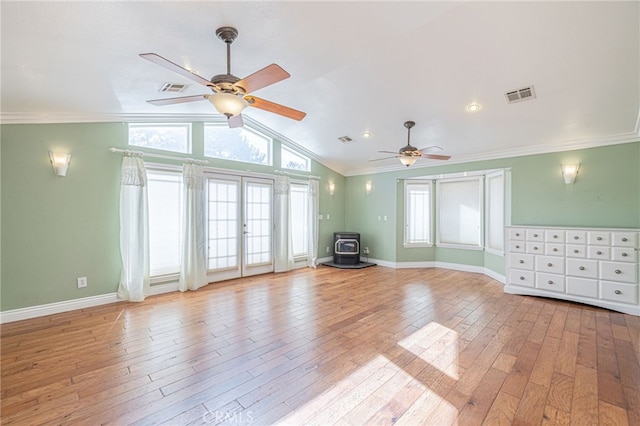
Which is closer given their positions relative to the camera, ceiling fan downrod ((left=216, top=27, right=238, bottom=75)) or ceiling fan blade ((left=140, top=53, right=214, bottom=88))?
ceiling fan blade ((left=140, top=53, right=214, bottom=88))

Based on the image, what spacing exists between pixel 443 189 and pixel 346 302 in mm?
4208

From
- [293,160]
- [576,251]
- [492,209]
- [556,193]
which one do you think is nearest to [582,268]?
[576,251]

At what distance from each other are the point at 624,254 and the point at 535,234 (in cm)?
100

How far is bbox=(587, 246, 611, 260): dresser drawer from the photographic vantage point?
12.9ft

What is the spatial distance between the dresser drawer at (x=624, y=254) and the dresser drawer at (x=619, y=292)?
343mm

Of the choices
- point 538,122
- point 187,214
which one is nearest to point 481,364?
point 538,122

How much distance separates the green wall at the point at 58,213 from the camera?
134 inches

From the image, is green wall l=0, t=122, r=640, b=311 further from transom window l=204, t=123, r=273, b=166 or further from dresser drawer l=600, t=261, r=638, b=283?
dresser drawer l=600, t=261, r=638, b=283

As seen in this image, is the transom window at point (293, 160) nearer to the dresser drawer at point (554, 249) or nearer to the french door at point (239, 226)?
the french door at point (239, 226)

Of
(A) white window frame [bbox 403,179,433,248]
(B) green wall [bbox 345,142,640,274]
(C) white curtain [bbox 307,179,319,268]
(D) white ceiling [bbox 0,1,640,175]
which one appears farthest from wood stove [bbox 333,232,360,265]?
(D) white ceiling [bbox 0,1,640,175]

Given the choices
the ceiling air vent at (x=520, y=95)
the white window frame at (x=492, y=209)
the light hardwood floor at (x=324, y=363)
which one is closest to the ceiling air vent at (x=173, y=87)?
the light hardwood floor at (x=324, y=363)

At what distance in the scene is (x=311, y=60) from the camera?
2.87m

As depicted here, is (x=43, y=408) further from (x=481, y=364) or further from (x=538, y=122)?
(x=538, y=122)

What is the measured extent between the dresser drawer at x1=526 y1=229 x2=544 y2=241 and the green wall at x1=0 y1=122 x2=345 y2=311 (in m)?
6.45
